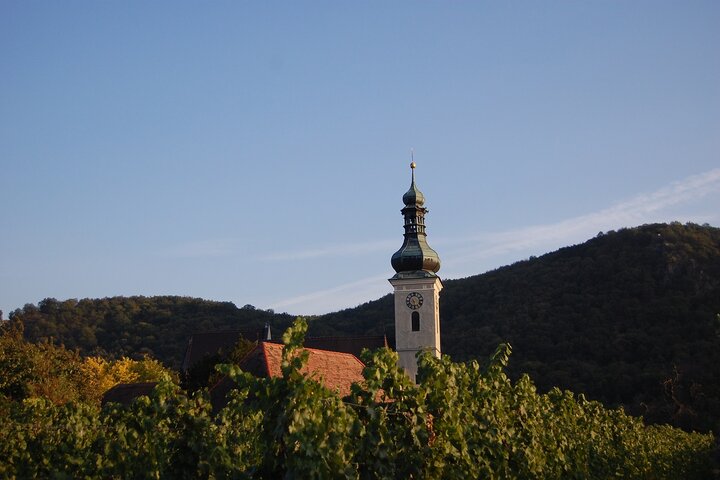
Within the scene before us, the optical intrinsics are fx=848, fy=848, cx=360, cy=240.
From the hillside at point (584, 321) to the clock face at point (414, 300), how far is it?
52.0 feet

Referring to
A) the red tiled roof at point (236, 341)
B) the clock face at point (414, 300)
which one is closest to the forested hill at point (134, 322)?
the red tiled roof at point (236, 341)

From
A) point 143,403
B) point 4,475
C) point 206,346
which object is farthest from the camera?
point 206,346

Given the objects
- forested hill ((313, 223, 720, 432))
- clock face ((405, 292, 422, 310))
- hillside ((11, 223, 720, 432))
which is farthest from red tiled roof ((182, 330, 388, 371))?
forested hill ((313, 223, 720, 432))

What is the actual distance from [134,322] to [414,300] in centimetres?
5071

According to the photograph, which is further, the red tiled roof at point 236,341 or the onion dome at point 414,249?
the red tiled roof at point 236,341

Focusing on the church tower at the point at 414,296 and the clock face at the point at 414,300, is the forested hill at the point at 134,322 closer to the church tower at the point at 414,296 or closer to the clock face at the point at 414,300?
the church tower at the point at 414,296

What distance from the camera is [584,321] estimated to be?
2489 inches

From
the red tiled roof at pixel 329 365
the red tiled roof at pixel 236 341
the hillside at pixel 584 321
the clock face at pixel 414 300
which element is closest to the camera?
the red tiled roof at pixel 329 365

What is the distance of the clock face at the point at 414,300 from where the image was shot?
135ft

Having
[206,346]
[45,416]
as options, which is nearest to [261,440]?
[45,416]

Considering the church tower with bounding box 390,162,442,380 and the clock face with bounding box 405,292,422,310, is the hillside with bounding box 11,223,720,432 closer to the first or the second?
the church tower with bounding box 390,162,442,380

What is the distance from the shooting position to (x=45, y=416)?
53.4 feet

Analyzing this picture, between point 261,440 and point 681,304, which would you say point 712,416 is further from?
point 261,440

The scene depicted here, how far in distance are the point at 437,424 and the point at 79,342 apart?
249 feet
